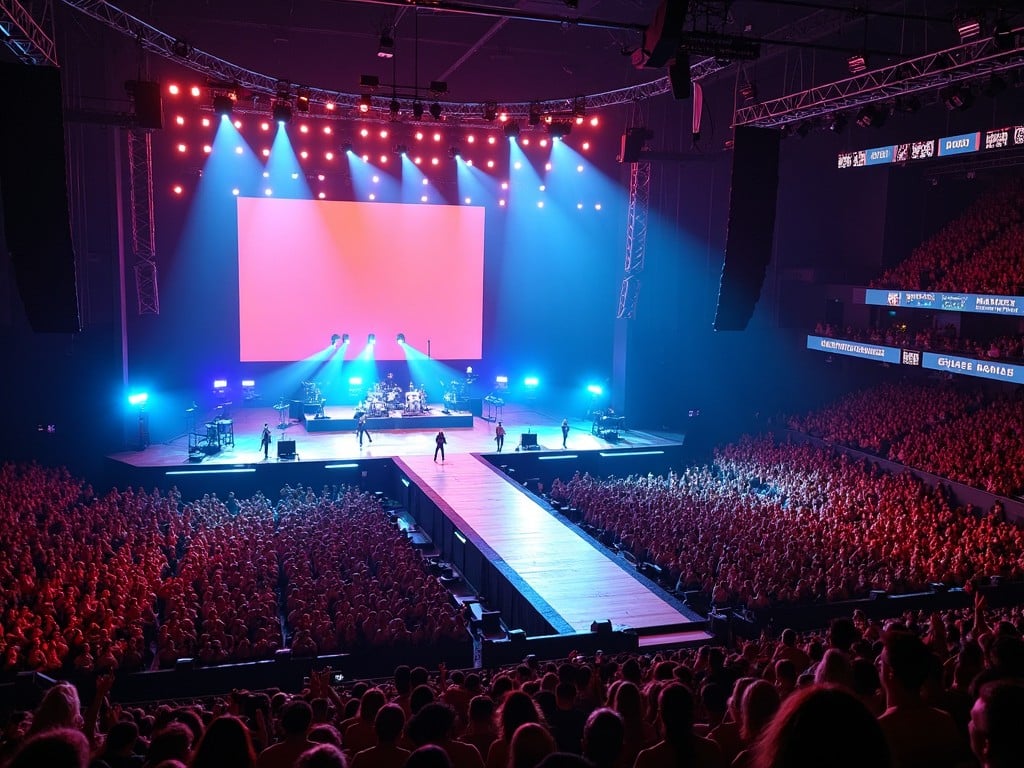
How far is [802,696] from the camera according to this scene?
6.68 feet

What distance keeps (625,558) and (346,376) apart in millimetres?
16814

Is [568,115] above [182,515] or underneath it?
above

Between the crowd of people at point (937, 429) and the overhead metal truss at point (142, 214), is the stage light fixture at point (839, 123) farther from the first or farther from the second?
the overhead metal truss at point (142, 214)

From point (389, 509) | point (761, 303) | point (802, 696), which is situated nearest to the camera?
point (802, 696)

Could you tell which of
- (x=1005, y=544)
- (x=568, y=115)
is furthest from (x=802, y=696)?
(x=568, y=115)

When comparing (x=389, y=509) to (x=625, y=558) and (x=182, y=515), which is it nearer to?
(x=182, y=515)

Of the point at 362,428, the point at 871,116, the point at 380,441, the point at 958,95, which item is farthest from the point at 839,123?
the point at 380,441

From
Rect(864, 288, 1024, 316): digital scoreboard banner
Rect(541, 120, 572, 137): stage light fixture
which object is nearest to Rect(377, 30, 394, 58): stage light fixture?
Rect(541, 120, 572, 137): stage light fixture

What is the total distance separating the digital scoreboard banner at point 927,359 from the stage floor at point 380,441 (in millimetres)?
5392

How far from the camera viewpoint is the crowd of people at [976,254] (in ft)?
68.0

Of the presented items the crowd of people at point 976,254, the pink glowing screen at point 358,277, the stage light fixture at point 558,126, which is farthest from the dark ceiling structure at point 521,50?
the crowd of people at point 976,254

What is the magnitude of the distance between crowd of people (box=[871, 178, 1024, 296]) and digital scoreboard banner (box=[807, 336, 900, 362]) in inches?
68.5

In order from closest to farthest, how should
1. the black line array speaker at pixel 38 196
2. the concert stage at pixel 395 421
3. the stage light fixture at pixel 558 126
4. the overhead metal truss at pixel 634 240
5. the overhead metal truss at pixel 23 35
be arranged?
the black line array speaker at pixel 38 196 → the overhead metal truss at pixel 23 35 → the stage light fixture at pixel 558 126 → the overhead metal truss at pixel 634 240 → the concert stage at pixel 395 421

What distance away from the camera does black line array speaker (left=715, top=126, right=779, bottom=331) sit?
42.4 feet
